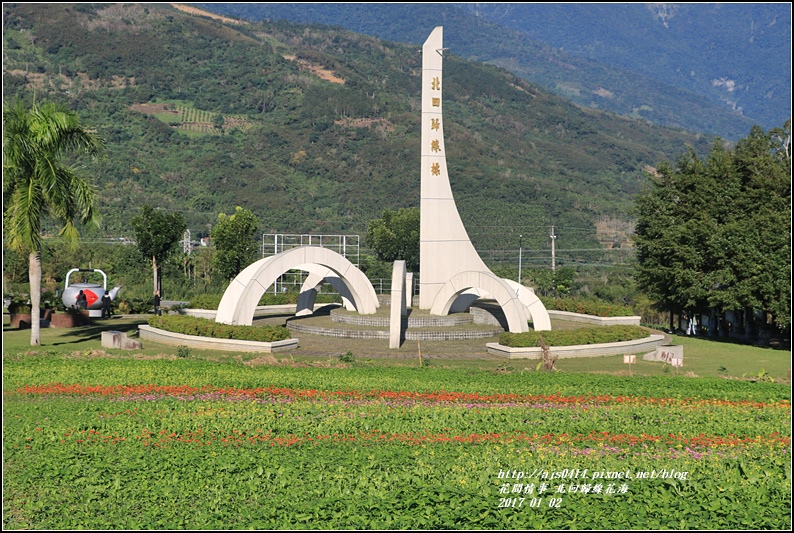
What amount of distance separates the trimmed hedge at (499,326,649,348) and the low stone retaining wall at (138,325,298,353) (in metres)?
7.10

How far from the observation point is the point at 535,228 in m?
99.1

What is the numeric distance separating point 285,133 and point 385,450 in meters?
122

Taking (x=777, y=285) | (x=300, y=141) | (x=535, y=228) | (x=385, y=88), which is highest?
(x=385, y=88)

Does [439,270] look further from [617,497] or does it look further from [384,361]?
[617,497]

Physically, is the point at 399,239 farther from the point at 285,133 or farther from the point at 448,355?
the point at 285,133

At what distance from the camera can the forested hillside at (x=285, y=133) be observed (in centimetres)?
10625

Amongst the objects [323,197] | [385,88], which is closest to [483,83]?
[385,88]

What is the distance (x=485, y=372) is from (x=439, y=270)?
11.8m

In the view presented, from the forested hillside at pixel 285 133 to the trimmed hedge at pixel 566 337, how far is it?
2269 inches

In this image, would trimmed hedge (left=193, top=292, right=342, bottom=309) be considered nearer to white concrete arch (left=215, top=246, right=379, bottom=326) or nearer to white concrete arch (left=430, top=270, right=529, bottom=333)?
white concrete arch (left=215, top=246, right=379, bottom=326)

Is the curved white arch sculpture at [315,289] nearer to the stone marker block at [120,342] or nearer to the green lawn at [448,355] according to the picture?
the green lawn at [448,355]

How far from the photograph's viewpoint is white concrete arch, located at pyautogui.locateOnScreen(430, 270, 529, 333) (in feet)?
102

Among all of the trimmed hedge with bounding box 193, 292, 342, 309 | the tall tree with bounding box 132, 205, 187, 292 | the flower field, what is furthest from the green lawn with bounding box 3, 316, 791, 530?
the tall tree with bounding box 132, 205, 187, 292

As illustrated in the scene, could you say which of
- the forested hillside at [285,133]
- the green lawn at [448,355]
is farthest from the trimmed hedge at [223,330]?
the forested hillside at [285,133]
